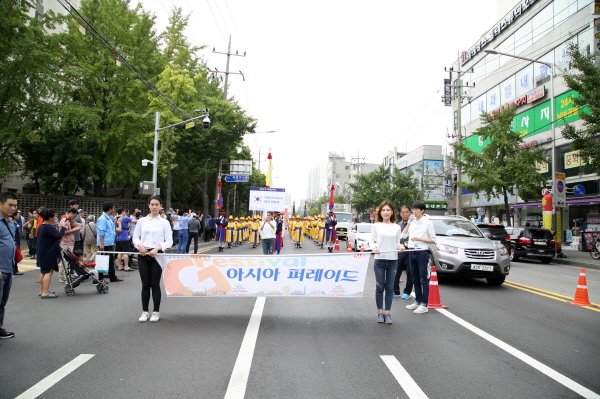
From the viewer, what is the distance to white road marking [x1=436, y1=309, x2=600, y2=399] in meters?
3.86

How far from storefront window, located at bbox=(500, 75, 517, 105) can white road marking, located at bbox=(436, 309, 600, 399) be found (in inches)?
1277

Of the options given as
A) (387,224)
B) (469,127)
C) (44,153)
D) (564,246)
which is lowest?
(564,246)

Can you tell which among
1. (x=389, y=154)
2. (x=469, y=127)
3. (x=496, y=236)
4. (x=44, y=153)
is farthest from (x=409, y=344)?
(x=389, y=154)

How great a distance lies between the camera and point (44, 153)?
90.2 feet

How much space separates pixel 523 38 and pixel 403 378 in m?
36.0

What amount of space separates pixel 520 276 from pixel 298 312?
29.5ft

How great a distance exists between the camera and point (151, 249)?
622 cm

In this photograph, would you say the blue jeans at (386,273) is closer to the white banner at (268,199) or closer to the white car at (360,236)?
the white car at (360,236)

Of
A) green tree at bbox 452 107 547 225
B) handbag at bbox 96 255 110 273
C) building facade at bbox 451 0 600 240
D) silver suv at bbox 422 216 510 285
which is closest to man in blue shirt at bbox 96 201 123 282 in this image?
handbag at bbox 96 255 110 273

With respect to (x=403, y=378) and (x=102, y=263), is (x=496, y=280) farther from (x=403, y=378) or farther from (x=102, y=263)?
(x=102, y=263)

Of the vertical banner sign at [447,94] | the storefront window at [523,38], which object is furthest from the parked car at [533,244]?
the vertical banner sign at [447,94]

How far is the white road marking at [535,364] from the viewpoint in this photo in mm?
3856

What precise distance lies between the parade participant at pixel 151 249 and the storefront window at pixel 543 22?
32.2 m

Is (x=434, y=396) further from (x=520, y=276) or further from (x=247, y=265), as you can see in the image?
(x=520, y=276)
